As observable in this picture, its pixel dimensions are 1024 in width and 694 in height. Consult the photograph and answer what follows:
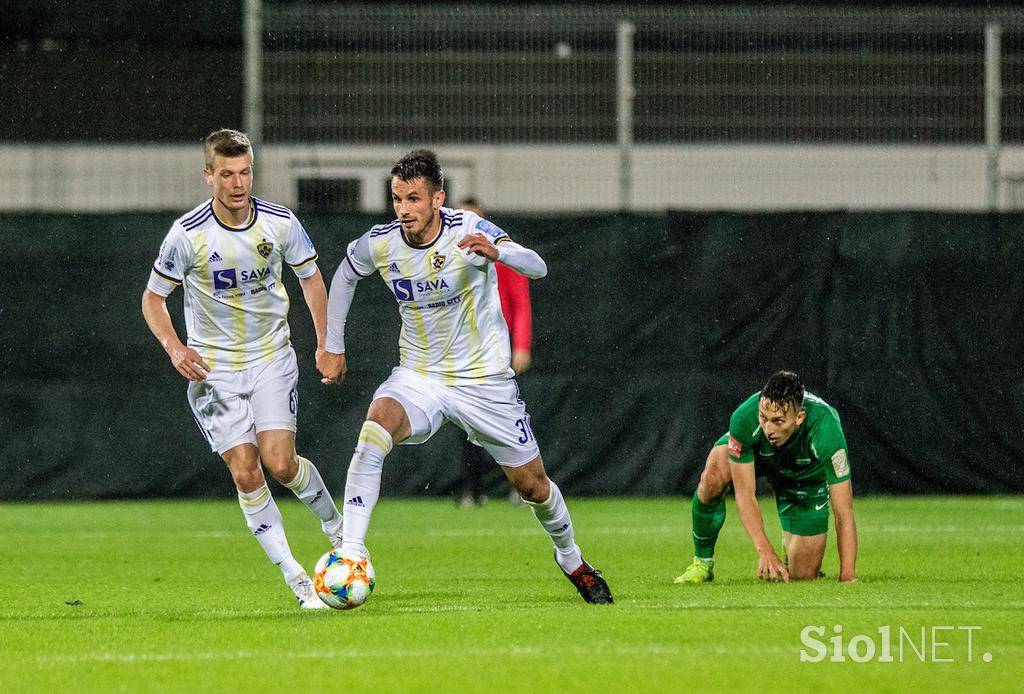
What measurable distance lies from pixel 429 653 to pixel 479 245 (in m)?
1.95

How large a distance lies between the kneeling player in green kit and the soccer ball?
2139mm

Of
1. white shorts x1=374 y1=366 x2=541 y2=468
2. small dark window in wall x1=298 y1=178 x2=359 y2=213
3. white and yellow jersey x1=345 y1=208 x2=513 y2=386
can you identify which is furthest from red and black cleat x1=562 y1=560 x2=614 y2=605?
small dark window in wall x1=298 y1=178 x2=359 y2=213

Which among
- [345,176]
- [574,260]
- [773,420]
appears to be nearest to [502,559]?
[773,420]

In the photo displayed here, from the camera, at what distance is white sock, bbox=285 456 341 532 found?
324 inches

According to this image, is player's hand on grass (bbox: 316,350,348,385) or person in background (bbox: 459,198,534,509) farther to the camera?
person in background (bbox: 459,198,534,509)

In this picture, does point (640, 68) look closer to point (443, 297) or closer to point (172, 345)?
point (443, 297)

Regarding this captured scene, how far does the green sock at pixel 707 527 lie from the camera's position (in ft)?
28.5

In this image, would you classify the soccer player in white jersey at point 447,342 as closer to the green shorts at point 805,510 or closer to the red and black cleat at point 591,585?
the red and black cleat at point 591,585

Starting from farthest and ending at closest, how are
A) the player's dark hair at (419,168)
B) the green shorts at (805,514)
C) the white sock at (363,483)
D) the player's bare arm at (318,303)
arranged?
the green shorts at (805,514) < the player's bare arm at (318,303) < the player's dark hair at (419,168) < the white sock at (363,483)

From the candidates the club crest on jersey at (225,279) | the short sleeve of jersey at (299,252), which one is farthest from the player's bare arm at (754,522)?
the club crest on jersey at (225,279)

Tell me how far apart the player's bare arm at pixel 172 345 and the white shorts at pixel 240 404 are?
14cm

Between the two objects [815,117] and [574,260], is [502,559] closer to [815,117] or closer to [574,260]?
[574,260]

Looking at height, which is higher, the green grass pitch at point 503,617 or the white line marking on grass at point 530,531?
the green grass pitch at point 503,617

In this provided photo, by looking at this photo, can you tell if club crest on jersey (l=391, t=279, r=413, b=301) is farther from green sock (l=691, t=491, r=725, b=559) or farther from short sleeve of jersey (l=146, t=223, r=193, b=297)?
green sock (l=691, t=491, r=725, b=559)
